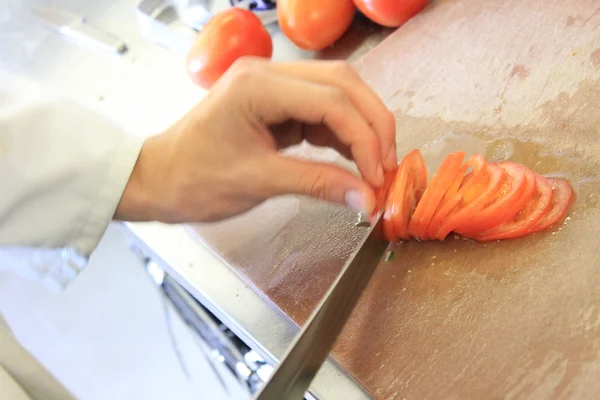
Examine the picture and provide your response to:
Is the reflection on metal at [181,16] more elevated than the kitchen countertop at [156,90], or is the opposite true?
the reflection on metal at [181,16]

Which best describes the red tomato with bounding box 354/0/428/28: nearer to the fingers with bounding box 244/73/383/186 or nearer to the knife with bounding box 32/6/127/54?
the fingers with bounding box 244/73/383/186

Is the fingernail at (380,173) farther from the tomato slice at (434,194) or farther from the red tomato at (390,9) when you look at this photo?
the red tomato at (390,9)

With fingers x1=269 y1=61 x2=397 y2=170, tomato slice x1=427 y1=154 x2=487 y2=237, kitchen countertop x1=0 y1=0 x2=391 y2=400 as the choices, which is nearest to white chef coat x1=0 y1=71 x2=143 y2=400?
kitchen countertop x1=0 y1=0 x2=391 y2=400

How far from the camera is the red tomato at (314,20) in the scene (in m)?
1.24

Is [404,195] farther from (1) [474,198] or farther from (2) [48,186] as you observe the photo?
(2) [48,186]

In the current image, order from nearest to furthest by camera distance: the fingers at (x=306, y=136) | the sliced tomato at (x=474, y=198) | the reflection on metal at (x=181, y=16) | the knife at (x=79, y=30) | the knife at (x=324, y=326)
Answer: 1. the knife at (x=324, y=326)
2. the sliced tomato at (x=474, y=198)
3. the fingers at (x=306, y=136)
4. the reflection on metal at (x=181, y=16)
5. the knife at (x=79, y=30)

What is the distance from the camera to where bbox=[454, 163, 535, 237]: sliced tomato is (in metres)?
0.84

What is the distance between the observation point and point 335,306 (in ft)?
2.50

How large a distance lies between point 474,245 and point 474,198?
0.26 feet

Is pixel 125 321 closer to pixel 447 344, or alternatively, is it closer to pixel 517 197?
pixel 447 344

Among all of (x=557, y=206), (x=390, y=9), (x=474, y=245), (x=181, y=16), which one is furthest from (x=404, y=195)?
(x=181, y=16)

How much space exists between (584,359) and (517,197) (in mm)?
259

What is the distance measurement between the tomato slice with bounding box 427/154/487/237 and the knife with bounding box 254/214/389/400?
0.09 m

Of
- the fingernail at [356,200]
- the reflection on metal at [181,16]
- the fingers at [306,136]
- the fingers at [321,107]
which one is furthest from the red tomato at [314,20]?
the fingernail at [356,200]
